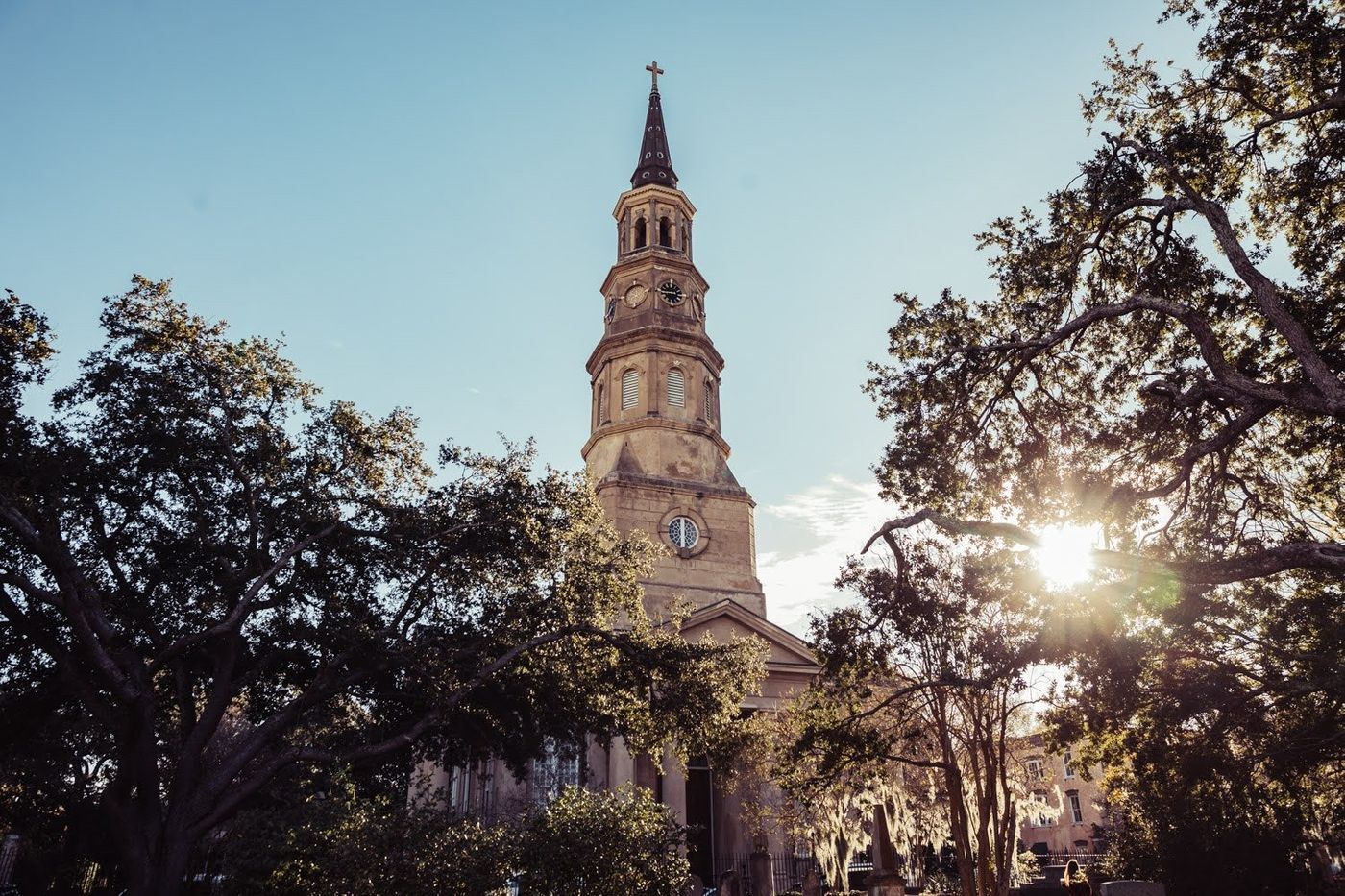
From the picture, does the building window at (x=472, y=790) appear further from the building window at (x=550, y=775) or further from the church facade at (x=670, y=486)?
the building window at (x=550, y=775)

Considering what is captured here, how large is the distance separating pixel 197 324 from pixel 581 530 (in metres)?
8.94

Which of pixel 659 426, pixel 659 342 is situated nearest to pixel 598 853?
pixel 659 426

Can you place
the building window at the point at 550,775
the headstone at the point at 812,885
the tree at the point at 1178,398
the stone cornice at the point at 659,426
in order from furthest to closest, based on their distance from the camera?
the stone cornice at the point at 659,426
the building window at the point at 550,775
the headstone at the point at 812,885
the tree at the point at 1178,398

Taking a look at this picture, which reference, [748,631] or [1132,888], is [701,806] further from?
[1132,888]

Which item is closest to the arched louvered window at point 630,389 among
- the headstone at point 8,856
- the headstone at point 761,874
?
the headstone at point 761,874

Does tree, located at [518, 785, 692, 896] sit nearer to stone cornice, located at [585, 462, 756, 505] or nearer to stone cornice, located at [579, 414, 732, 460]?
stone cornice, located at [585, 462, 756, 505]

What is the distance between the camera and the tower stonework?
101ft

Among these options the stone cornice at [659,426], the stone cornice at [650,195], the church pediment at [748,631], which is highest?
the stone cornice at [650,195]

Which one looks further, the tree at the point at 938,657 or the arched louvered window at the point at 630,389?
the arched louvered window at the point at 630,389

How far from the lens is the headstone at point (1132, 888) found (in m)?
15.6

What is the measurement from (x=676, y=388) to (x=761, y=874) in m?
18.5

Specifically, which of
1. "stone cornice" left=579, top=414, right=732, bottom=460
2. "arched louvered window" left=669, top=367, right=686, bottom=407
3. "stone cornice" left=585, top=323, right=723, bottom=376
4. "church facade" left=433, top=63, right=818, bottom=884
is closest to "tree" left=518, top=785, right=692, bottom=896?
"church facade" left=433, top=63, right=818, bottom=884

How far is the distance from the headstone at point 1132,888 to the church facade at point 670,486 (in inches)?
408

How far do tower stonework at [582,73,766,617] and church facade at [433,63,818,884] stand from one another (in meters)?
0.05
